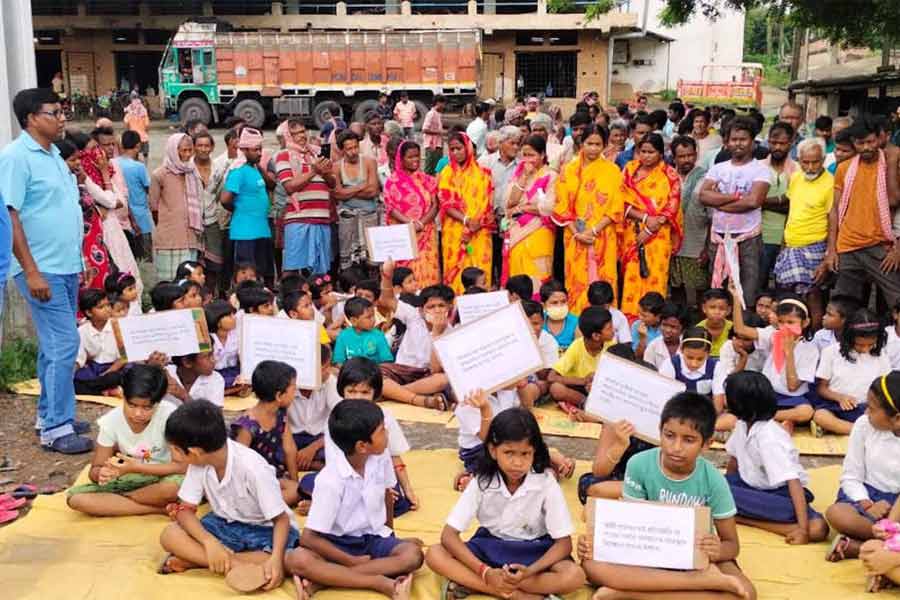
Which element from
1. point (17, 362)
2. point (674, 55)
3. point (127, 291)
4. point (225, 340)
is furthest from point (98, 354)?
point (674, 55)

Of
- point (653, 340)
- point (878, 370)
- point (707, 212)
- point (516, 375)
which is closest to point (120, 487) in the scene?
point (516, 375)

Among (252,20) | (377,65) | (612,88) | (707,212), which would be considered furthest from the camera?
(612,88)

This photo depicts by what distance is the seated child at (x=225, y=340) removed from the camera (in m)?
5.88

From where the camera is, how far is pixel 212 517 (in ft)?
12.5

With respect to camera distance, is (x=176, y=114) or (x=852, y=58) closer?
(x=852, y=58)

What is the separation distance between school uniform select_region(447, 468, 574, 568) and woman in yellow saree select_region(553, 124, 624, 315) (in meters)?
3.70

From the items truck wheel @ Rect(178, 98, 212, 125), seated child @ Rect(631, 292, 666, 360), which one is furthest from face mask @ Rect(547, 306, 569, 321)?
truck wheel @ Rect(178, 98, 212, 125)

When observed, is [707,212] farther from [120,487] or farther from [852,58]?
[852,58]

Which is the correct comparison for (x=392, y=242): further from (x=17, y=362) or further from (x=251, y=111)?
(x=251, y=111)

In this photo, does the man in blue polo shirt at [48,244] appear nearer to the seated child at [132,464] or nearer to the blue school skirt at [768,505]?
the seated child at [132,464]

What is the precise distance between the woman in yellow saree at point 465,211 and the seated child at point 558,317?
1.16 metres

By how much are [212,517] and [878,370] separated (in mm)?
3502

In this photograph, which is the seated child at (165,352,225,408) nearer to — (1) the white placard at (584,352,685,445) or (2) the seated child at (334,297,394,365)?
(2) the seated child at (334,297,394,365)

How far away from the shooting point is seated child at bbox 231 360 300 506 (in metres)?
4.21
